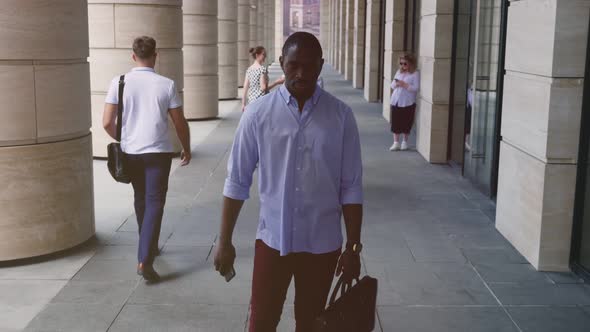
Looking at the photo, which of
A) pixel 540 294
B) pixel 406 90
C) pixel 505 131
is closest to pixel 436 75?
pixel 406 90

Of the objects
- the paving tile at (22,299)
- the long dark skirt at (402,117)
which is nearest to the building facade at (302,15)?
the long dark skirt at (402,117)

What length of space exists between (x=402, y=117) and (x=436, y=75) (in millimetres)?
1539

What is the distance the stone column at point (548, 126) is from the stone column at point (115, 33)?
6.50 m

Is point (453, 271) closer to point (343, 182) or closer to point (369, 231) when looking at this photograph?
point (369, 231)

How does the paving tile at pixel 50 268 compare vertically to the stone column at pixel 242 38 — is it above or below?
below

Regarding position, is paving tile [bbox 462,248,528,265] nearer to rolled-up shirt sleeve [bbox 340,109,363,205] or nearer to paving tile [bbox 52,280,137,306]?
paving tile [bbox 52,280,137,306]

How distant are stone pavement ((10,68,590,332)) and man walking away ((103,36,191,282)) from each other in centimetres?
45

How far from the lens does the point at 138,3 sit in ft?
38.2

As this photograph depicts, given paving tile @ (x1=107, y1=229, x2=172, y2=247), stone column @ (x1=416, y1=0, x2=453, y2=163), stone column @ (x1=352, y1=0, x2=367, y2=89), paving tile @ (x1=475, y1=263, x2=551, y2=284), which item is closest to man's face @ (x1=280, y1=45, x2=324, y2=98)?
paving tile @ (x1=475, y1=263, x2=551, y2=284)

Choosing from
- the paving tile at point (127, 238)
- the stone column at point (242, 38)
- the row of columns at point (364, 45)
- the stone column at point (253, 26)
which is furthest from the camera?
the stone column at point (253, 26)

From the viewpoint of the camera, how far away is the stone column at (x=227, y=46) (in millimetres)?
24172

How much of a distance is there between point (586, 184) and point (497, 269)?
102cm

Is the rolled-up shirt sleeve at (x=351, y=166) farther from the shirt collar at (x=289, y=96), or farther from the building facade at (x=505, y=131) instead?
the building facade at (x=505, y=131)

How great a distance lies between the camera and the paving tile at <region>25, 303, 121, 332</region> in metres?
5.02
